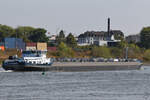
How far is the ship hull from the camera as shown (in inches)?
4648

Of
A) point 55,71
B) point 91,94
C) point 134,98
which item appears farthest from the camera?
point 55,71

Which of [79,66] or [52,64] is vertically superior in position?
[52,64]

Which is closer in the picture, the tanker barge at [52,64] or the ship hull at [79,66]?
the tanker barge at [52,64]

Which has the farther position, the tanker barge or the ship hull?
the ship hull

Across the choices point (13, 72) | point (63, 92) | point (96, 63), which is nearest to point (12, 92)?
point (63, 92)

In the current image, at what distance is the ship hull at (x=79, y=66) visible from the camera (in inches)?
4648

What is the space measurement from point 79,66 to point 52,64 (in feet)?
42.0

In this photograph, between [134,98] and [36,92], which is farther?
[36,92]

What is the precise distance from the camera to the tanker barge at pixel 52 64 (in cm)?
11788

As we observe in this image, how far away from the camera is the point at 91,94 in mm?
66000

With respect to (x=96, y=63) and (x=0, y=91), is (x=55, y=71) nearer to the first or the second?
(x=96, y=63)

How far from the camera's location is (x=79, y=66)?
449ft

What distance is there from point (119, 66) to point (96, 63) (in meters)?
9.52

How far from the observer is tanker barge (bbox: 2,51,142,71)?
4641 inches
